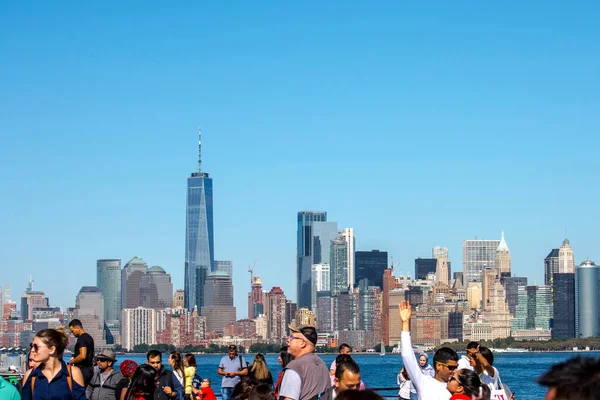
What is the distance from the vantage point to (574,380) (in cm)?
343

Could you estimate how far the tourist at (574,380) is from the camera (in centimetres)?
342

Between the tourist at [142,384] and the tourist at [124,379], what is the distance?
21 cm

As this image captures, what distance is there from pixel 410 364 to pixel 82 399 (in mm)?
2310

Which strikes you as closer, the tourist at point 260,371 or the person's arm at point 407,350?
the person's arm at point 407,350

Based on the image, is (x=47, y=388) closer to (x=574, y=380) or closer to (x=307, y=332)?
(x=307, y=332)

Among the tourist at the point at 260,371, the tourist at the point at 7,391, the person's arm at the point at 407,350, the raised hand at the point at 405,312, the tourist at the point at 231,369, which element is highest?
the raised hand at the point at 405,312

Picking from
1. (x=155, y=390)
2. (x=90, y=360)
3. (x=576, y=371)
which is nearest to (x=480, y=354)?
(x=155, y=390)

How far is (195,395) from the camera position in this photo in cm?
1431

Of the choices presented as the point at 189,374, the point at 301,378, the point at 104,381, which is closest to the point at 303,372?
the point at 301,378

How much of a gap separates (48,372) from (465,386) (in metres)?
2.84

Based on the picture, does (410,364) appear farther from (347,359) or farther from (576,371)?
(576,371)

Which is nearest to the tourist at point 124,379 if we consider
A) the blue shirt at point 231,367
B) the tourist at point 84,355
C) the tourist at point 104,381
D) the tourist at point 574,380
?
the tourist at point 104,381

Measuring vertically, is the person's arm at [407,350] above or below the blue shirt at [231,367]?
above

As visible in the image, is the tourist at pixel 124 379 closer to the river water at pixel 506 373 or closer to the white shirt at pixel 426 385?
the white shirt at pixel 426 385
